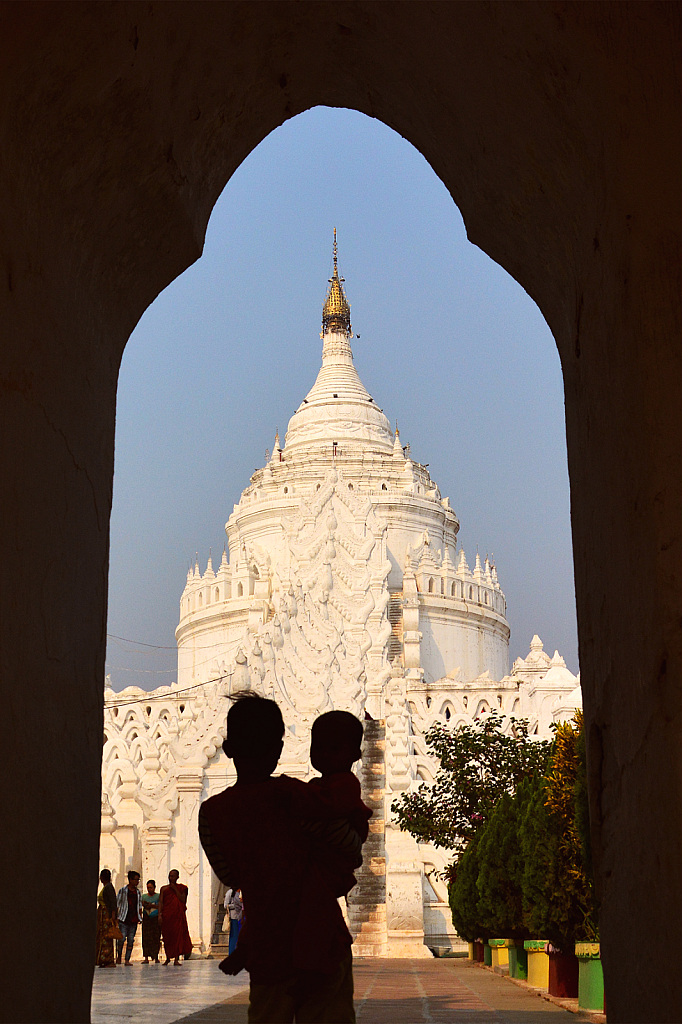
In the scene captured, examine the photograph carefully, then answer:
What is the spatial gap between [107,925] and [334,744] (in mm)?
12186

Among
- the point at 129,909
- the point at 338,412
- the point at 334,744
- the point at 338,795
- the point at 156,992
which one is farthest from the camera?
the point at 338,412

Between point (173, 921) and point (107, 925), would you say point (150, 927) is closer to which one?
point (173, 921)

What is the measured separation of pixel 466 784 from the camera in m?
17.6

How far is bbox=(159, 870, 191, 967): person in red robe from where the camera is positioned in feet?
51.8

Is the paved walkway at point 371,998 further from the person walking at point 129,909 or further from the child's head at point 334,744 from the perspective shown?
the child's head at point 334,744

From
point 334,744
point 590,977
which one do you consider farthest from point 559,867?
point 334,744

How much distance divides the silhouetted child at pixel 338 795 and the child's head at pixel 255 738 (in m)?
0.13

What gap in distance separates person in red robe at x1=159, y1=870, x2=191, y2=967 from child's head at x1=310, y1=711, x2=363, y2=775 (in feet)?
42.2

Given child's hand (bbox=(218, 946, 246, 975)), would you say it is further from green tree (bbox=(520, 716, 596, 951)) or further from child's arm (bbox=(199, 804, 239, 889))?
green tree (bbox=(520, 716, 596, 951))

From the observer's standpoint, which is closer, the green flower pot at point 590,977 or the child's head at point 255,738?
the child's head at point 255,738

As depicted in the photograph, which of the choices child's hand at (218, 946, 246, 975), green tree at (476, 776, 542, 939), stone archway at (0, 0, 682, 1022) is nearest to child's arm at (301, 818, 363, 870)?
child's hand at (218, 946, 246, 975)

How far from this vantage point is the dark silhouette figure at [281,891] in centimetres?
338

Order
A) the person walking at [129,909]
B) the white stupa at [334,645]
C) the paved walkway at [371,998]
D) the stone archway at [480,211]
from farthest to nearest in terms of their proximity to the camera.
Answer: the white stupa at [334,645] → the person walking at [129,909] → the paved walkway at [371,998] → the stone archway at [480,211]

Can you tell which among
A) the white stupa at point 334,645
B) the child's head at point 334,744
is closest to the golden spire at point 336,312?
the white stupa at point 334,645
